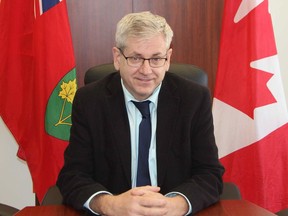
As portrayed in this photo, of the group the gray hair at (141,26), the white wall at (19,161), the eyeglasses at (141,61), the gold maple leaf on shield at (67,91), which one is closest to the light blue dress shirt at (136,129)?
the eyeglasses at (141,61)

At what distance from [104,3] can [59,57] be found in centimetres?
62

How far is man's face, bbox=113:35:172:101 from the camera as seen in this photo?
64.6 inches

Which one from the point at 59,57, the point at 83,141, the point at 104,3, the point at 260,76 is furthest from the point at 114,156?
the point at 104,3

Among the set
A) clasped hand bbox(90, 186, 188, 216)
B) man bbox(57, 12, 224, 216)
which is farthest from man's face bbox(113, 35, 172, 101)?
clasped hand bbox(90, 186, 188, 216)

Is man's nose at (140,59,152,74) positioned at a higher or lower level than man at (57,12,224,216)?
higher

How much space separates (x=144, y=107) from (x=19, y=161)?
66.9 inches

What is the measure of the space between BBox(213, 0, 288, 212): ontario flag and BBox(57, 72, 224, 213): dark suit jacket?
2.63 ft

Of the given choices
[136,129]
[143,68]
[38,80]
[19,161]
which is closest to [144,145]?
[136,129]

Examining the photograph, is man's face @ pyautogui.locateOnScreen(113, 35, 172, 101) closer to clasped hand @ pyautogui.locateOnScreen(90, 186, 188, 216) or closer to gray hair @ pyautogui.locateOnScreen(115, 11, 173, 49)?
gray hair @ pyautogui.locateOnScreen(115, 11, 173, 49)

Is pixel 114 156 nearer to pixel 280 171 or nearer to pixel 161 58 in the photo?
pixel 161 58

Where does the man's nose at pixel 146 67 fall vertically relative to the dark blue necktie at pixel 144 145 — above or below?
above

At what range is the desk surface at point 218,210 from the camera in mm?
1374

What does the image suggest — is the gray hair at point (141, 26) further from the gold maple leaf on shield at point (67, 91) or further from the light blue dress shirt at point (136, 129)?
the gold maple leaf on shield at point (67, 91)

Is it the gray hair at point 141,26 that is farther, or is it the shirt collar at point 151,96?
the shirt collar at point 151,96
